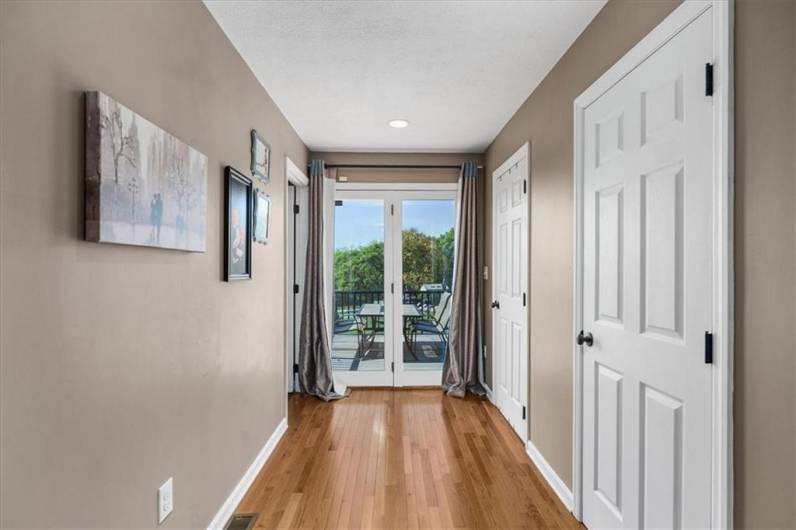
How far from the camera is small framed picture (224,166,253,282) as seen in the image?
7.18 ft

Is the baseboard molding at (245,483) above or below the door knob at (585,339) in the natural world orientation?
below

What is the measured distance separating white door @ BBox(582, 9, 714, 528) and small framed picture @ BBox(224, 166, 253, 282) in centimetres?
178

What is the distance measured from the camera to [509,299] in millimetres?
3580

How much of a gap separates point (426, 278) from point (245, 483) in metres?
2.66

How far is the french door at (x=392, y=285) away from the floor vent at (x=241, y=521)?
2.31 metres

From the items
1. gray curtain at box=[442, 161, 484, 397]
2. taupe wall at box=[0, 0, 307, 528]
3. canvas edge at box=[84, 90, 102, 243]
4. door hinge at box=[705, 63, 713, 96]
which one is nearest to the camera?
taupe wall at box=[0, 0, 307, 528]

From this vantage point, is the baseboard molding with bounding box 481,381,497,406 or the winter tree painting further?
the baseboard molding with bounding box 481,381,497,406

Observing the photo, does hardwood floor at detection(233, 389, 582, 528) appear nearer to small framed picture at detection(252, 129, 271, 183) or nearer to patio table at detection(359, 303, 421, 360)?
patio table at detection(359, 303, 421, 360)

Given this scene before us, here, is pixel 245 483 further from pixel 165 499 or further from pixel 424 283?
pixel 424 283

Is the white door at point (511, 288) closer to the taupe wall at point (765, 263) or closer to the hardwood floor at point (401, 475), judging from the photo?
the hardwood floor at point (401, 475)

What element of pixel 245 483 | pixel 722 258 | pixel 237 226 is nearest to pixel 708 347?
pixel 722 258

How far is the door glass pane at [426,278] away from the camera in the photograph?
15.0ft

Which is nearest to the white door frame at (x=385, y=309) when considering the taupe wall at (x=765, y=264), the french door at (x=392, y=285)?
the french door at (x=392, y=285)

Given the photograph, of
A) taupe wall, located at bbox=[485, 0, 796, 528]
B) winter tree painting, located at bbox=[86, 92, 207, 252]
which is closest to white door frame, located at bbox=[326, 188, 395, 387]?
winter tree painting, located at bbox=[86, 92, 207, 252]
